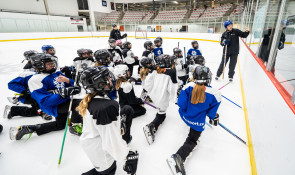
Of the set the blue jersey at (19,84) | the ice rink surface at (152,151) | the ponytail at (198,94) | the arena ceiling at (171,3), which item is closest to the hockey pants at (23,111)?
the ice rink surface at (152,151)

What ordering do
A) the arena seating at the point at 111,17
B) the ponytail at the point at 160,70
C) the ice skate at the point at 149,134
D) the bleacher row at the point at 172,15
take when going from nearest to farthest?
the ice skate at the point at 149,134, the ponytail at the point at 160,70, the bleacher row at the point at 172,15, the arena seating at the point at 111,17

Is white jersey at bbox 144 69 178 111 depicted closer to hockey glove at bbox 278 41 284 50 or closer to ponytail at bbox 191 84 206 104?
ponytail at bbox 191 84 206 104

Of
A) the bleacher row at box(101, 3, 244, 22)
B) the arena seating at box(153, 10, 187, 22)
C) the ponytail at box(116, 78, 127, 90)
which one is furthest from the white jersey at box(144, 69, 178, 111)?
the arena seating at box(153, 10, 187, 22)

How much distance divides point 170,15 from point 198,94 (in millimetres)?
19099

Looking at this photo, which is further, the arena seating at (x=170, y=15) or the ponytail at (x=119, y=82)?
the arena seating at (x=170, y=15)

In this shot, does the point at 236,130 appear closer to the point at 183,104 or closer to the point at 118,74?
the point at 183,104

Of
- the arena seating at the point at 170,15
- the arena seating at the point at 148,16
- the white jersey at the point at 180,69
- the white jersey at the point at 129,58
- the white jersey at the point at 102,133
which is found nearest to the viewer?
the white jersey at the point at 102,133

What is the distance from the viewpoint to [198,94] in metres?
1.38

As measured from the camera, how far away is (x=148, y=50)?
10.8ft

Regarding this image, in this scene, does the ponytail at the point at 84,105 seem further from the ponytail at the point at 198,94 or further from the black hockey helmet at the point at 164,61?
the black hockey helmet at the point at 164,61

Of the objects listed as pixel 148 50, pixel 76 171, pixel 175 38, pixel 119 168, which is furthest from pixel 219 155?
pixel 175 38

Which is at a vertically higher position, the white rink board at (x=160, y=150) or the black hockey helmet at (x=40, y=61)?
the black hockey helmet at (x=40, y=61)

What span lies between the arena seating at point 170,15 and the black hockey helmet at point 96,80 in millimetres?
18163

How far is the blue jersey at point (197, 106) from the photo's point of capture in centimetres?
148
